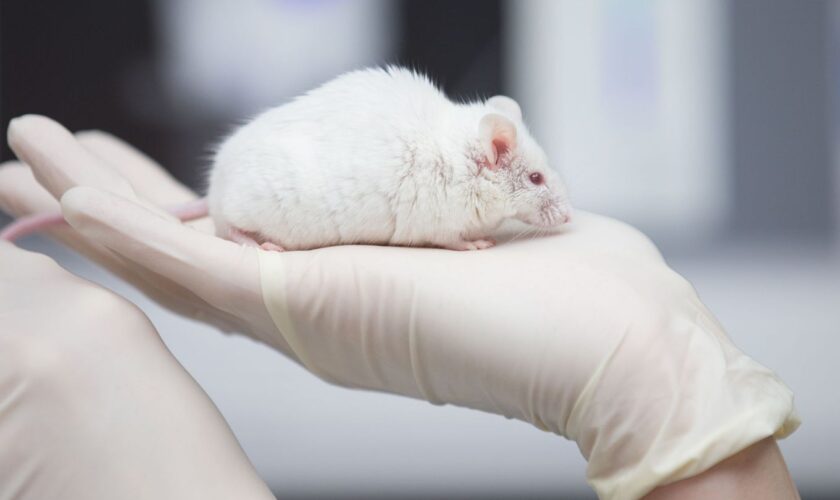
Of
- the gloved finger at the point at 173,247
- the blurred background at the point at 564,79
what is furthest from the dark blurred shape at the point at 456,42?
the gloved finger at the point at 173,247

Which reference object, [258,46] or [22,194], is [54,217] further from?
[258,46]

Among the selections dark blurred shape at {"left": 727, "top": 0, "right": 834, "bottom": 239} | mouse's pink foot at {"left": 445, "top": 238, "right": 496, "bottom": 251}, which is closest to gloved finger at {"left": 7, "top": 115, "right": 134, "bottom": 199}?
mouse's pink foot at {"left": 445, "top": 238, "right": 496, "bottom": 251}

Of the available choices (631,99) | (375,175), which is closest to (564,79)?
(631,99)

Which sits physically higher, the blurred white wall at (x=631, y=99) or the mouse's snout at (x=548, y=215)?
the mouse's snout at (x=548, y=215)

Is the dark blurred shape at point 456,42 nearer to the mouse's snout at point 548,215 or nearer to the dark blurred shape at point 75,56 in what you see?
the dark blurred shape at point 75,56

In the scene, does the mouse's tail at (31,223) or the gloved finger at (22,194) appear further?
the gloved finger at (22,194)

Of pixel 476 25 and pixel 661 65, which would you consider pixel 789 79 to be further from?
pixel 476 25
